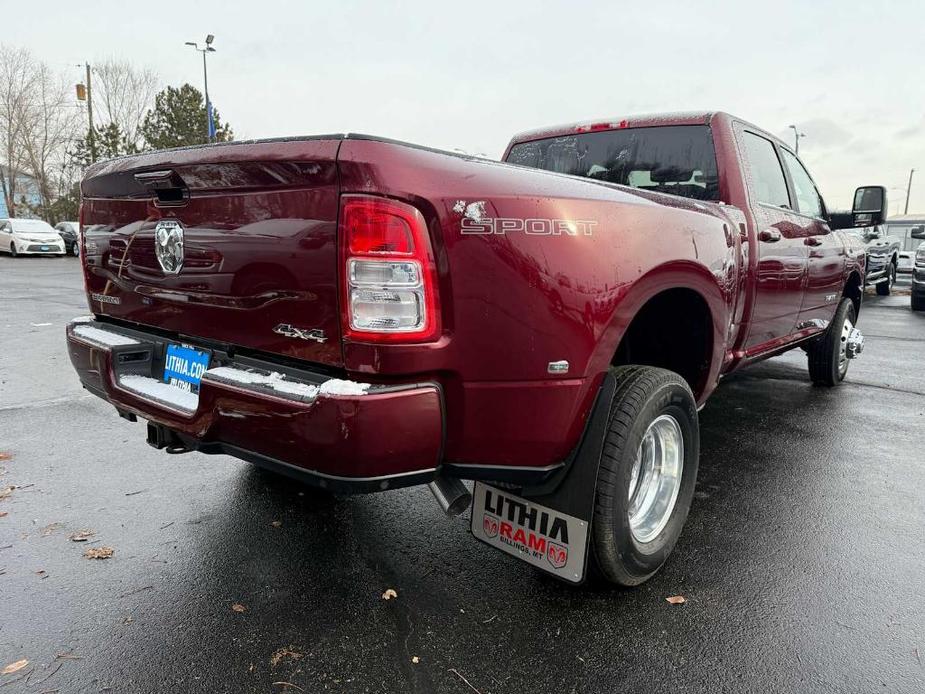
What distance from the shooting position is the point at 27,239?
24.6 metres

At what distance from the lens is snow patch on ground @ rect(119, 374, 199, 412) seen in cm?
217

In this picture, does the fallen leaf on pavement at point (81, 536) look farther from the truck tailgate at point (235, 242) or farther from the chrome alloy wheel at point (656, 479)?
the chrome alloy wheel at point (656, 479)

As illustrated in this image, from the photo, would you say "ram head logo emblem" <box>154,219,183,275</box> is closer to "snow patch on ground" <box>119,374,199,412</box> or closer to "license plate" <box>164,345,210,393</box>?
"license plate" <box>164,345,210,393</box>

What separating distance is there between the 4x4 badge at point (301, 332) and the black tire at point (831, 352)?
5038 millimetres

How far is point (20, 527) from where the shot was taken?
294cm

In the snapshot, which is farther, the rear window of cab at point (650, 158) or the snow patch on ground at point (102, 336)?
the rear window of cab at point (650, 158)

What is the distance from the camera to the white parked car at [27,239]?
24531 millimetres

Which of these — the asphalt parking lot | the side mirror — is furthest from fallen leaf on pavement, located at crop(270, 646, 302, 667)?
the side mirror

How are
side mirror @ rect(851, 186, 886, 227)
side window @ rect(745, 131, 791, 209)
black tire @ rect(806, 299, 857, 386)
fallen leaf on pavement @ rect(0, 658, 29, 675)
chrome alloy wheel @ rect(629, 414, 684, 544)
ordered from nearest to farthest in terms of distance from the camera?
fallen leaf on pavement @ rect(0, 658, 29, 675)
chrome alloy wheel @ rect(629, 414, 684, 544)
side window @ rect(745, 131, 791, 209)
side mirror @ rect(851, 186, 886, 227)
black tire @ rect(806, 299, 857, 386)

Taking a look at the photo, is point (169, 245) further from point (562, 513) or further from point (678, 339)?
point (678, 339)

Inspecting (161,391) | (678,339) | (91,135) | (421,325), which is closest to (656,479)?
(678,339)

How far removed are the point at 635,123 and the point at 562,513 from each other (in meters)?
2.48

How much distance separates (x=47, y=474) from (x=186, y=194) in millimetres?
2352

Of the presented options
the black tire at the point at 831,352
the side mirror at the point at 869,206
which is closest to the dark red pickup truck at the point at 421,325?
the side mirror at the point at 869,206
